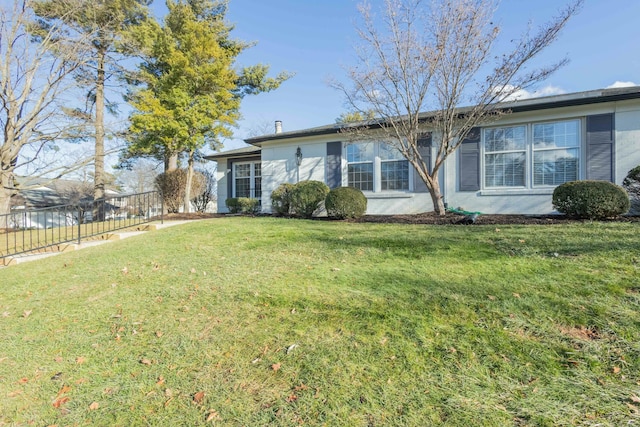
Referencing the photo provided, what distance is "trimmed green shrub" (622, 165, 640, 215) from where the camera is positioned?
7039 millimetres

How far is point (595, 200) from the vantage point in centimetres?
630

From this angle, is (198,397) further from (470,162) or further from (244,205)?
(244,205)

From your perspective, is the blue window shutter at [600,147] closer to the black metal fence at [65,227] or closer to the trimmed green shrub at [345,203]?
the trimmed green shrub at [345,203]

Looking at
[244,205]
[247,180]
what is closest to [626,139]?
[244,205]

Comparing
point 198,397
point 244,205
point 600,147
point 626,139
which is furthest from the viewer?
point 244,205

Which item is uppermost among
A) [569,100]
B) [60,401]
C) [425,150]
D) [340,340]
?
[569,100]

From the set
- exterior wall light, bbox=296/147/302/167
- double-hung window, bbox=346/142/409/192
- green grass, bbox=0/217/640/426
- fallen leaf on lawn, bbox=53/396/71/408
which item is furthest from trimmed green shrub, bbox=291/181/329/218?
fallen leaf on lawn, bbox=53/396/71/408

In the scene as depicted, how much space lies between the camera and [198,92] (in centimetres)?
1290

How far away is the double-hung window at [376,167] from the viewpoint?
10195 millimetres

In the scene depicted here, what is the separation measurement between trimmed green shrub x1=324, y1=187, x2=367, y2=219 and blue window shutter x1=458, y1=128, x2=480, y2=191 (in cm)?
313

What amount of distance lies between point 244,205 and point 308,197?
4454 millimetres

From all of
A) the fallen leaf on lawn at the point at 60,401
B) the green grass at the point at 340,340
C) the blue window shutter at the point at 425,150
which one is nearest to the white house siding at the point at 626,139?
the blue window shutter at the point at 425,150

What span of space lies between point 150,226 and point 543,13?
1055 centimetres

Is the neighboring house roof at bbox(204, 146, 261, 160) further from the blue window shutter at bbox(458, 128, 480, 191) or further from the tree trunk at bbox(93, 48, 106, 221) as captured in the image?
the blue window shutter at bbox(458, 128, 480, 191)
